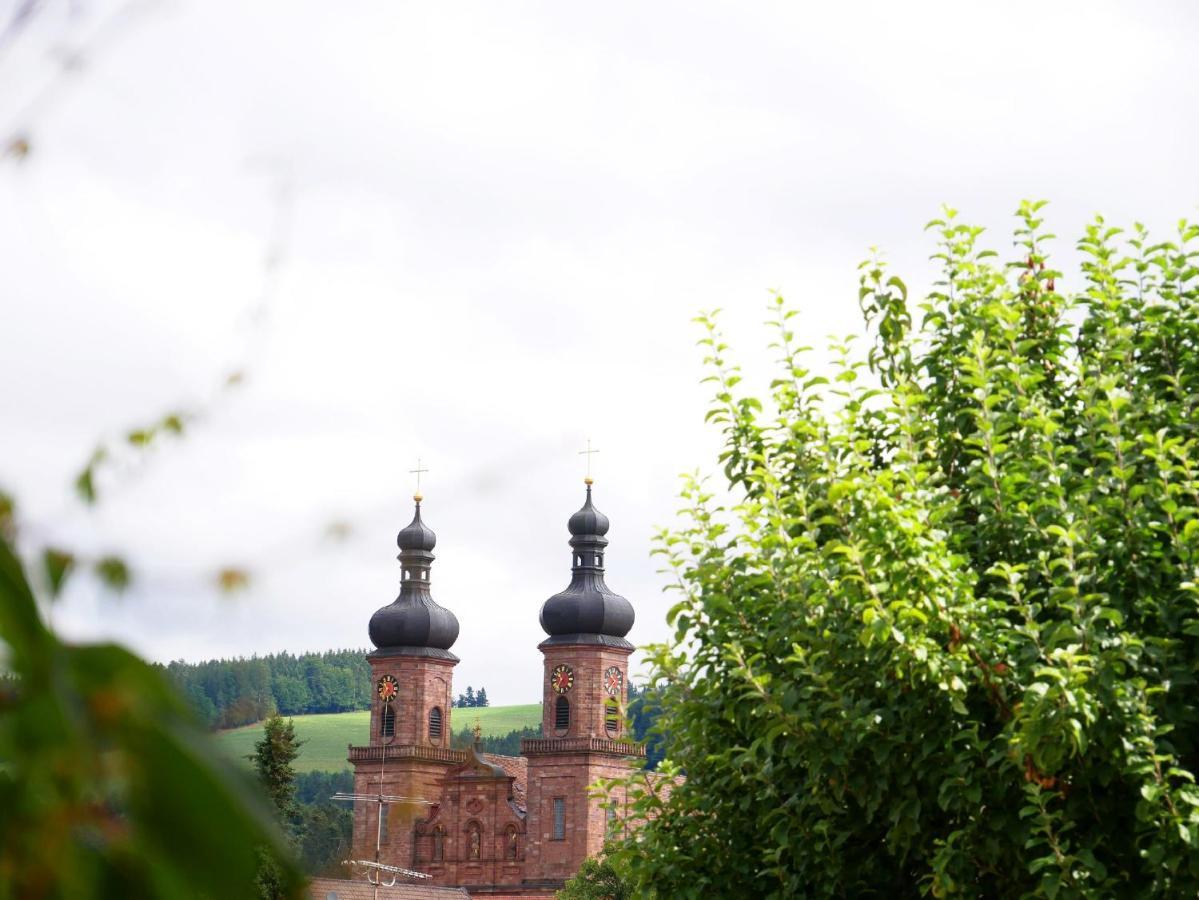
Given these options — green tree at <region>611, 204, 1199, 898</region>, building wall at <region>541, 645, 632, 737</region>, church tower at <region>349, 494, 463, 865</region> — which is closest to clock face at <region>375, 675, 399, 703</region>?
church tower at <region>349, 494, 463, 865</region>

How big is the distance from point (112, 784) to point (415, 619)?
93695 mm

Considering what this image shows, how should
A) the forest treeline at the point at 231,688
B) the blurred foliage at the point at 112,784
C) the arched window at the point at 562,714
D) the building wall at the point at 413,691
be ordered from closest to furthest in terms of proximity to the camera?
the blurred foliage at the point at 112,784
the forest treeline at the point at 231,688
the arched window at the point at 562,714
the building wall at the point at 413,691

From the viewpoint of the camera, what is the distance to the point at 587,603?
90.6 meters

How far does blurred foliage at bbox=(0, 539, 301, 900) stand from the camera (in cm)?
58

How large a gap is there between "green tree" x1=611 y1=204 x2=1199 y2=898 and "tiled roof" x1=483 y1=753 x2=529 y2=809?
3242 inches

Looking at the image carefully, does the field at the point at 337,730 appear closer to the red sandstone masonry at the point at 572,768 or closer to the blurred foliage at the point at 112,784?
the red sandstone masonry at the point at 572,768

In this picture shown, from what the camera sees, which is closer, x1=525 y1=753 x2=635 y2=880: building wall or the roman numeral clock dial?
x1=525 y1=753 x2=635 y2=880: building wall

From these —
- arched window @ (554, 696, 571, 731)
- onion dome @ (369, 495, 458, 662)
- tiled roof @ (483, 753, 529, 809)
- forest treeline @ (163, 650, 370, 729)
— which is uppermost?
onion dome @ (369, 495, 458, 662)

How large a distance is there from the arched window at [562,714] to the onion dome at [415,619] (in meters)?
6.90

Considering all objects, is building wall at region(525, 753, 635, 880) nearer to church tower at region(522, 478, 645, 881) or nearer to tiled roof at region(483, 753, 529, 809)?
church tower at region(522, 478, 645, 881)

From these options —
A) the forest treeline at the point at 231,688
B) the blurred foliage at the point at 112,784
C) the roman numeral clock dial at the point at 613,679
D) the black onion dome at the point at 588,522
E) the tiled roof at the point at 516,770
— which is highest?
the black onion dome at the point at 588,522

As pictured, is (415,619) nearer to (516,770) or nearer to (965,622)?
(516,770)

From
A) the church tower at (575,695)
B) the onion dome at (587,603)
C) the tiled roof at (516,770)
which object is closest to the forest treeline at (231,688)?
the church tower at (575,695)

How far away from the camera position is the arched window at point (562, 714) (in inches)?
3578
